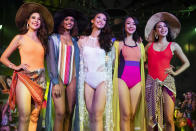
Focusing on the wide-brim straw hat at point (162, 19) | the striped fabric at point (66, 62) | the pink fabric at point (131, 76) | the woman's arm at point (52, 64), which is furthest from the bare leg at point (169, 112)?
the woman's arm at point (52, 64)

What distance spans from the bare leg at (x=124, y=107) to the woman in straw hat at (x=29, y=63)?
3.65 ft

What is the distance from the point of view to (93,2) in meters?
6.75

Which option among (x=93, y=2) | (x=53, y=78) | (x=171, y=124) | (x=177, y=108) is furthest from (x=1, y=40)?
(x=177, y=108)

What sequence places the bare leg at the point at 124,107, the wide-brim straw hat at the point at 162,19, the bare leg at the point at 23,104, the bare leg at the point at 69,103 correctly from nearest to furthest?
the bare leg at the point at 23,104 < the bare leg at the point at 69,103 < the bare leg at the point at 124,107 < the wide-brim straw hat at the point at 162,19

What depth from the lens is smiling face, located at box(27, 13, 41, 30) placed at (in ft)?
10.8

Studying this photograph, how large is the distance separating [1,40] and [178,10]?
4743 millimetres

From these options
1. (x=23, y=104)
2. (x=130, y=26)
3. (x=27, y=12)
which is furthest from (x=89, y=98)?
(x=27, y=12)

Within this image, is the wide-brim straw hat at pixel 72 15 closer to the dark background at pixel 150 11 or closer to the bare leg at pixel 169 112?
the bare leg at pixel 169 112

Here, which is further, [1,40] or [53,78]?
[1,40]

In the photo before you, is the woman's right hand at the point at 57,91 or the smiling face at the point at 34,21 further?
the smiling face at the point at 34,21

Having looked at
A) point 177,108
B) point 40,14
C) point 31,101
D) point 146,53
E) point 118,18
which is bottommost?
point 177,108

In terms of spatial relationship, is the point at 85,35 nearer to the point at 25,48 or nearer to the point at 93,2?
the point at 25,48

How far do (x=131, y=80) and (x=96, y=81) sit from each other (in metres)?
0.54

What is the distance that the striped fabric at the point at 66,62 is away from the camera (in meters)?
3.30
